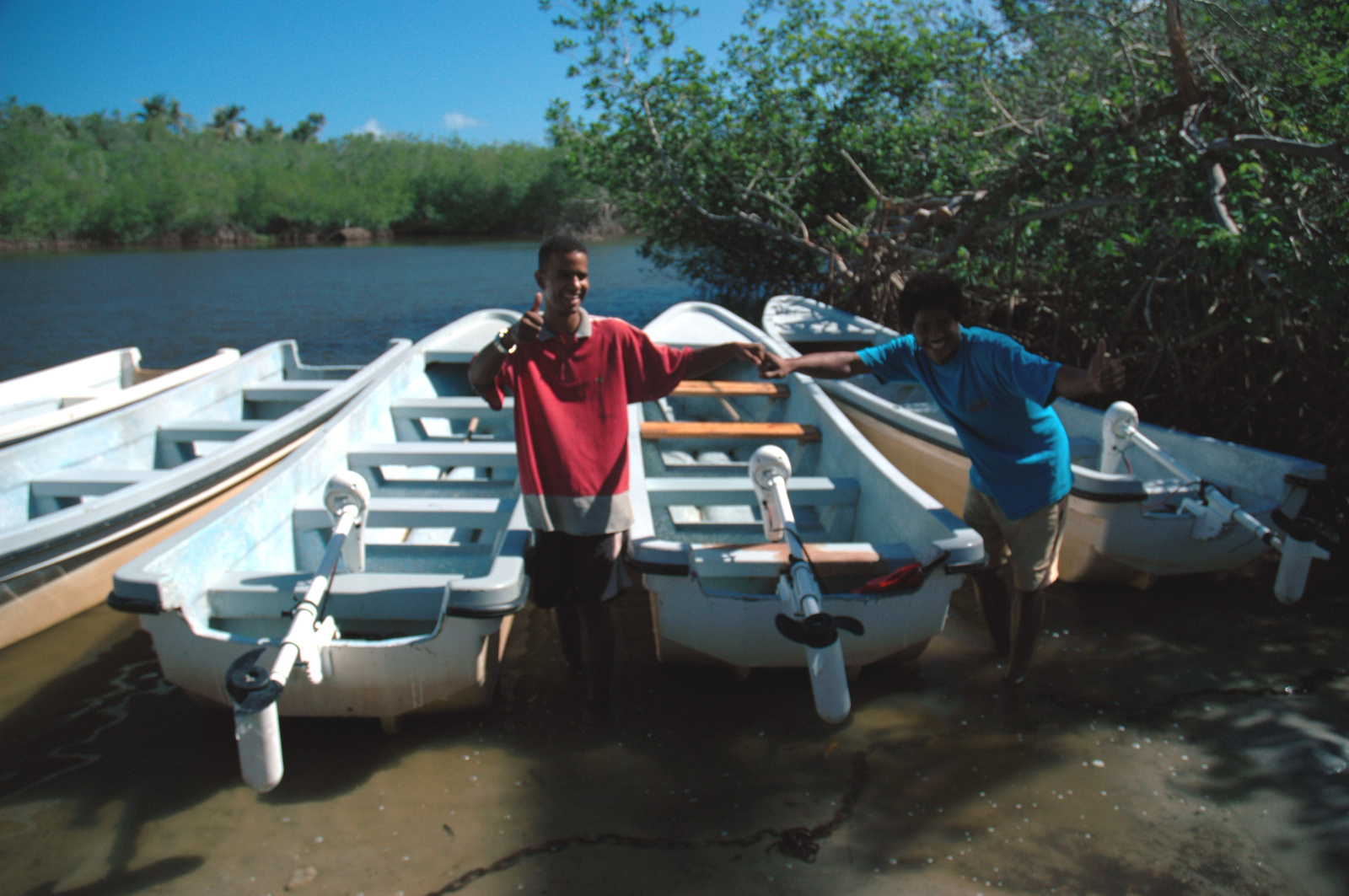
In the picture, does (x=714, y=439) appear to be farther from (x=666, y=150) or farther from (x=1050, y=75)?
(x=666, y=150)

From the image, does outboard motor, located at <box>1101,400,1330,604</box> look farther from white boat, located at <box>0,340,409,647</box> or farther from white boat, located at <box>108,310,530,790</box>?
white boat, located at <box>0,340,409,647</box>

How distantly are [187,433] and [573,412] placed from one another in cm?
371

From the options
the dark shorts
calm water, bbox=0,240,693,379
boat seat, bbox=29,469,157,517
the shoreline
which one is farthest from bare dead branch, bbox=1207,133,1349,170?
the shoreline

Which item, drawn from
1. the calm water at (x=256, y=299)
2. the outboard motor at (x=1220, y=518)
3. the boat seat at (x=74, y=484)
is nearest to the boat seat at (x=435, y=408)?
the boat seat at (x=74, y=484)

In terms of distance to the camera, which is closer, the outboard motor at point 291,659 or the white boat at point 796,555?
the outboard motor at point 291,659

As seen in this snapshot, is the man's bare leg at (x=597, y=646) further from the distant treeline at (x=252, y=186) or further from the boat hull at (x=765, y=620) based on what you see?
the distant treeline at (x=252, y=186)

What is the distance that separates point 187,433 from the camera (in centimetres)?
526

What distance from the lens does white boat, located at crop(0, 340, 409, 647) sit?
12.0 feet

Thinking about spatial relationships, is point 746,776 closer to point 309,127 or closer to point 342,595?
Result: point 342,595

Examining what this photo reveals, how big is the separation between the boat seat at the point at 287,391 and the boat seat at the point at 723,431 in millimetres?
2854

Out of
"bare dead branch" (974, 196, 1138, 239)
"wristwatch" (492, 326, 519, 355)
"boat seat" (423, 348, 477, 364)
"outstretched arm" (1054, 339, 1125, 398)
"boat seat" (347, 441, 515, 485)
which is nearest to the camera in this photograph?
"outstretched arm" (1054, 339, 1125, 398)

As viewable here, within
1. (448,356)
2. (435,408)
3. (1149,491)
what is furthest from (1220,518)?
(448,356)

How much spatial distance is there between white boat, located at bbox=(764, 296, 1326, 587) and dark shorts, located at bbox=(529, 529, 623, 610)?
7.62 ft

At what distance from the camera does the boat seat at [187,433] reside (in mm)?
5160
